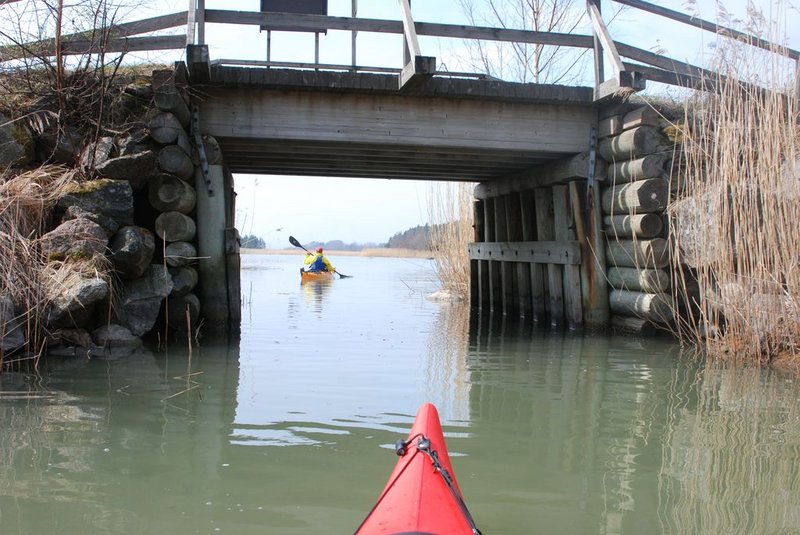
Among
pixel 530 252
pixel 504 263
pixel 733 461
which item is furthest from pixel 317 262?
pixel 733 461

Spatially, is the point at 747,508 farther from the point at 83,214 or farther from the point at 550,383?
the point at 83,214

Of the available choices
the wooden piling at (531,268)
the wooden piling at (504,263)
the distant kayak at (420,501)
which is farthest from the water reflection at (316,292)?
the distant kayak at (420,501)

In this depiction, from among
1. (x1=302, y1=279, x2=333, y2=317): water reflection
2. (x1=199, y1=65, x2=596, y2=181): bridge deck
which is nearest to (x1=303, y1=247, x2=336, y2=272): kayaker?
(x1=302, y1=279, x2=333, y2=317): water reflection

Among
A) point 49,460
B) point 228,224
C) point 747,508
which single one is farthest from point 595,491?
point 228,224

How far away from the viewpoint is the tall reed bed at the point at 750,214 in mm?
6582

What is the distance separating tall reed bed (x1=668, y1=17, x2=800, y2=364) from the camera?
6.58 meters

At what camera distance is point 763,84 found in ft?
22.3

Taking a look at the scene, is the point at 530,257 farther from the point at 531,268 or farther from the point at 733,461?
the point at 733,461

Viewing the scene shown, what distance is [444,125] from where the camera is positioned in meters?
9.35

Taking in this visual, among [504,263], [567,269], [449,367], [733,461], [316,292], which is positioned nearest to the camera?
[733,461]

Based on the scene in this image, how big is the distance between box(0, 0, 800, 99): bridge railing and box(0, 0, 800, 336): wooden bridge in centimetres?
2

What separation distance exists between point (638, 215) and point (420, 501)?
270 inches

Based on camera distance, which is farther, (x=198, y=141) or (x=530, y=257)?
(x=530, y=257)

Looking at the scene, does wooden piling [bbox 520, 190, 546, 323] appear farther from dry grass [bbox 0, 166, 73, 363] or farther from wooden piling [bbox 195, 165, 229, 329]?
dry grass [bbox 0, 166, 73, 363]
